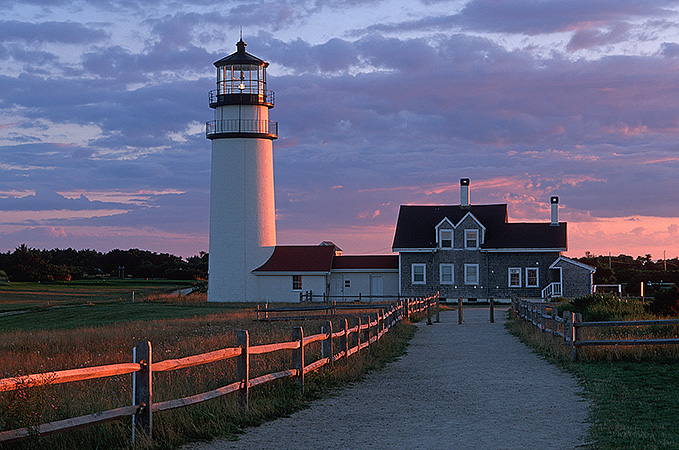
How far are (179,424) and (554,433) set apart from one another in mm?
4287

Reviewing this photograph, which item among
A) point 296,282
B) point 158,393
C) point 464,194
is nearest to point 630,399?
point 158,393

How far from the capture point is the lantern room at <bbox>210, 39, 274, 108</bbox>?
46.0 m

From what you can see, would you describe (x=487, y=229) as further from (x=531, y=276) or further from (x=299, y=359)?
(x=299, y=359)

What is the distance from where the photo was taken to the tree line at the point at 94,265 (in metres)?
89.4

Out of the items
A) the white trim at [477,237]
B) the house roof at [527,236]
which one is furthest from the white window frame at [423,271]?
the house roof at [527,236]

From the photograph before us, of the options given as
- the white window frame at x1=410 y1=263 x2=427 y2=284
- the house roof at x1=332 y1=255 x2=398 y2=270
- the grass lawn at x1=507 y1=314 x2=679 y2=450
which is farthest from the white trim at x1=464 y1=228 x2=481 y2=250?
the grass lawn at x1=507 y1=314 x2=679 y2=450

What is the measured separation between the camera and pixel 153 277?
10219 cm

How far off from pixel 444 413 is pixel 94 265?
341 feet

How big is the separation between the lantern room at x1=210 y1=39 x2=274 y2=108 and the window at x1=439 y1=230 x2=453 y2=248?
46.5 feet

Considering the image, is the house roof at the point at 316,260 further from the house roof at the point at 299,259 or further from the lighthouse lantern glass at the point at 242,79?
the lighthouse lantern glass at the point at 242,79

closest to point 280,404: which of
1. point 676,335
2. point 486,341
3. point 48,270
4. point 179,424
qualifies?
point 179,424

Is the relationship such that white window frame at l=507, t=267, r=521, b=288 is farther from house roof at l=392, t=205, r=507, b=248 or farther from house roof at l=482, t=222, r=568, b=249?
house roof at l=392, t=205, r=507, b=248

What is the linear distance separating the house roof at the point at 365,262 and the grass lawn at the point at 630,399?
3415 cm

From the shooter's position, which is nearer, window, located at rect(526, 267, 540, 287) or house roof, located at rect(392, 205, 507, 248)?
window, located at rect(526, 267, 540, 287)
